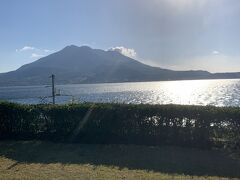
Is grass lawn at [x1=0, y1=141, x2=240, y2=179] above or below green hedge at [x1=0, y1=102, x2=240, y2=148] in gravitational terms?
below

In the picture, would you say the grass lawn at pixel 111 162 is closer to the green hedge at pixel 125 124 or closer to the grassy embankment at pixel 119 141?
the grassy embankment at pixel 119 141

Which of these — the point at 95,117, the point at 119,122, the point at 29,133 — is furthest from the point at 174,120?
the point at 29,133

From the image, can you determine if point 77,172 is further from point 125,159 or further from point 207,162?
point 207,162

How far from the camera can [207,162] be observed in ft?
38.8

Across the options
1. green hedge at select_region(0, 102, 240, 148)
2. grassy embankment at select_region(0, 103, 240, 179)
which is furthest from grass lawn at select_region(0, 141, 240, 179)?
green hedge at select_region(0, 102, 240, 148)

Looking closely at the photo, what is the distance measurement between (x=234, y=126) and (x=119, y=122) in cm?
447

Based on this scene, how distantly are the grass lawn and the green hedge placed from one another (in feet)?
1.92

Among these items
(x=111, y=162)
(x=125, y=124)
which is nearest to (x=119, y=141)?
Answer: (x=125, y=124)

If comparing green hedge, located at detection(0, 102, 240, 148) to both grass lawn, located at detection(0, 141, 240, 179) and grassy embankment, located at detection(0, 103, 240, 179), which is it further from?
grass lawn, located at detection(0, 141, 240, 179)

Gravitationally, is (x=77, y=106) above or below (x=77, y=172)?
above

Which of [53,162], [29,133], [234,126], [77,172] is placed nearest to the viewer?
[77,172]

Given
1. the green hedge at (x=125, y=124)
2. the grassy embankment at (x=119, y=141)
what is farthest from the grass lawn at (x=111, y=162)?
the green hedge at (x=125, y=124)

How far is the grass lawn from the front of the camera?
34.1 feet

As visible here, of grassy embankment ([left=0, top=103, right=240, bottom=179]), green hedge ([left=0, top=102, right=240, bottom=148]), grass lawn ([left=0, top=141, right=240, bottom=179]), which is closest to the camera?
grass lawn ([left=0, top=141, right=240, bottom=179])
